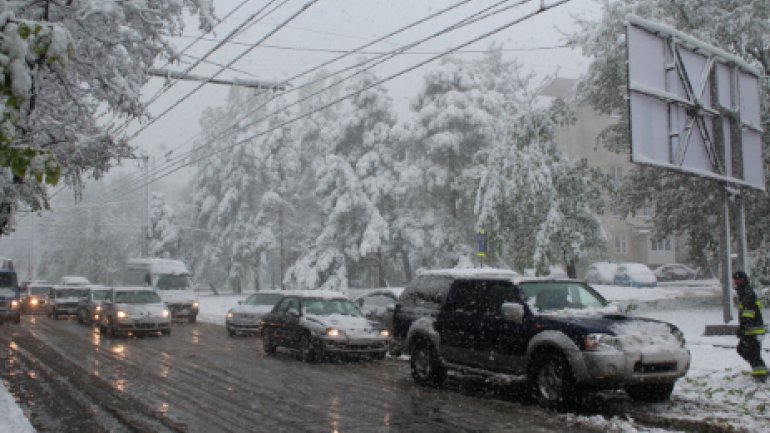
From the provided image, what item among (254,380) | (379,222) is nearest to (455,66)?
(379,222)

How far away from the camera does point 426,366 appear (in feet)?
39.3

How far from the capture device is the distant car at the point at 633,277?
43.2 meters

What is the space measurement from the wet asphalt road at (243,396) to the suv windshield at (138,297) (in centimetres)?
627

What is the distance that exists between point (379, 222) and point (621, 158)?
31.6 metres

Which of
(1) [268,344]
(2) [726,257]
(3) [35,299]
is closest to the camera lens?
(2) [726,257]

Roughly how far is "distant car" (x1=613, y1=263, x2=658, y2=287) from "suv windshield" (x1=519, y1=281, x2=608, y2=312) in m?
34.6

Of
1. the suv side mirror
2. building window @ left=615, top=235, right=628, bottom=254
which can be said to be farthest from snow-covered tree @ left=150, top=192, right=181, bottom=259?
the suv side mirror

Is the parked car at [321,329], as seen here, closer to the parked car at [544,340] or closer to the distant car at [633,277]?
the parked car at [544,340]

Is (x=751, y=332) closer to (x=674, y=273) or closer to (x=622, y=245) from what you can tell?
(x=674, y=273)

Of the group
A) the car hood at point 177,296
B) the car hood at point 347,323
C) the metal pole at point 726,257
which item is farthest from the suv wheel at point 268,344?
the car hood at point 177,296

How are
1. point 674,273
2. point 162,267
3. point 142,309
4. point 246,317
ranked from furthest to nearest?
point 674,273
point 162,267
point 246,317
point 142,309

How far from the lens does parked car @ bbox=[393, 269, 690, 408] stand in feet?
29.9

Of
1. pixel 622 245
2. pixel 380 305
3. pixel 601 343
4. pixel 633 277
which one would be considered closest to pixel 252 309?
pixel 380 305

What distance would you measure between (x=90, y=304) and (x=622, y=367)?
25.6 metres
